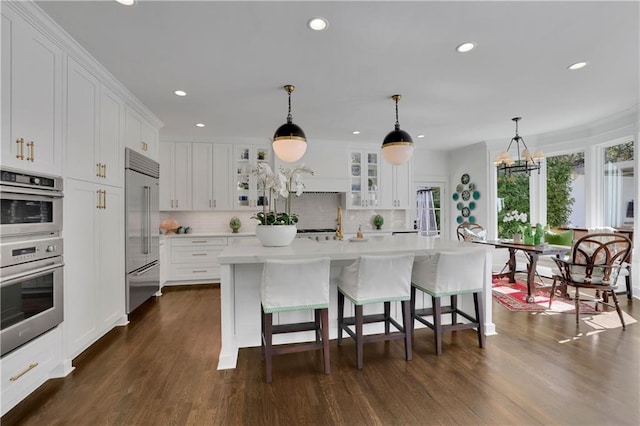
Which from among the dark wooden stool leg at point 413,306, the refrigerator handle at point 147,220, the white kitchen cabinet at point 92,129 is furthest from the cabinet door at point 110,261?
the dark wooden stool leg at point 413,306

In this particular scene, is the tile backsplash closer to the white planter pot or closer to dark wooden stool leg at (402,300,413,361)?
the white planter pot

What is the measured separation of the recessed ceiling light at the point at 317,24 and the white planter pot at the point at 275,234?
1529 millimetres

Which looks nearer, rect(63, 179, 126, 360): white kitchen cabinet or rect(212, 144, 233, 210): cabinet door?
rect(63, 179, 126, 360): white kitchen cabinet

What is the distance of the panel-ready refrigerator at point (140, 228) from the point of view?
3316 millimetres

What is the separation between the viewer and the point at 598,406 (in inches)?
71.8

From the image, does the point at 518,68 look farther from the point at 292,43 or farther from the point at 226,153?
the point at 226,153

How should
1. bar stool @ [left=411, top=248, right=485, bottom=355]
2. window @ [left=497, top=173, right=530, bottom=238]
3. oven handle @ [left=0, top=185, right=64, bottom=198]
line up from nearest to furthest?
oven handle @ [left=0, top=185, right=64, bottom=198]
bar stool @ [left=411, top=248, right=485, bottom=355]
window @ [left=497, top=173, right=530, bottom=238]

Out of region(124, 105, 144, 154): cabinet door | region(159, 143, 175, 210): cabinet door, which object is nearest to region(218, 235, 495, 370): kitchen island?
region(124, 105, 144, 154): cabinet door

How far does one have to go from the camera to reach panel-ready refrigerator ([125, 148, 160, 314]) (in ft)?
10.9

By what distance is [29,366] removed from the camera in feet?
6.26

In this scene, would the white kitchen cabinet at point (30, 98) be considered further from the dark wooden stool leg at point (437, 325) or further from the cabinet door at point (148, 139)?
the dark wooden stool leg at point (437, 325)

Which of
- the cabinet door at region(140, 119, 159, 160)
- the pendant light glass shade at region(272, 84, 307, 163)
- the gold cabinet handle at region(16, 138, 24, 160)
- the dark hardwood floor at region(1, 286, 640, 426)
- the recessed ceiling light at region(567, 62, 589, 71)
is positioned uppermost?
the recessed ceiling light at region(567, 62, 589, 71)

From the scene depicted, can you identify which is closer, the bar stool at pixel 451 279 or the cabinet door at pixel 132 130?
the bar stool at pixel 451 279

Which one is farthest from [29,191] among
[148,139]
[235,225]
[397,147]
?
[235,225]
